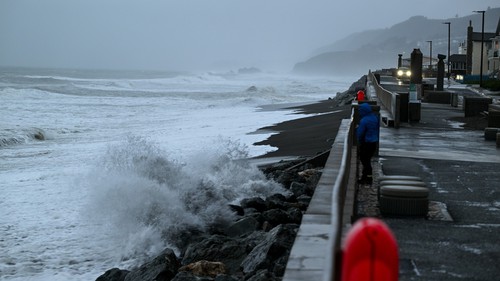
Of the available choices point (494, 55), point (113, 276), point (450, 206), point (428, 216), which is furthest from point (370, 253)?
point (494, 55)

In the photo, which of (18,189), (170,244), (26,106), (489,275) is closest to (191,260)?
(170,244)

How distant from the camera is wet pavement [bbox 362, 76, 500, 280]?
6983 mm

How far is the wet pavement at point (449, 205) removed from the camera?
698 centimetres

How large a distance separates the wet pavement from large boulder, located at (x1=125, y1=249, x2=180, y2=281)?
288cm

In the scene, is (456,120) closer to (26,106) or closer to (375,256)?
(375,256)

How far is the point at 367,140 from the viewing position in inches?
446

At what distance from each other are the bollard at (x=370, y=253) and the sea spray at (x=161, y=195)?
820cm

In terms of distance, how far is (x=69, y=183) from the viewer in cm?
1773

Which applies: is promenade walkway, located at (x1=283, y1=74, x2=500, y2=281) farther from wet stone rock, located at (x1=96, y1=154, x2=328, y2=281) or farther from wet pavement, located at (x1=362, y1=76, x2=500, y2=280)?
wet stone rock, located at (x1=96, y1=154, x2=328, y2=281)

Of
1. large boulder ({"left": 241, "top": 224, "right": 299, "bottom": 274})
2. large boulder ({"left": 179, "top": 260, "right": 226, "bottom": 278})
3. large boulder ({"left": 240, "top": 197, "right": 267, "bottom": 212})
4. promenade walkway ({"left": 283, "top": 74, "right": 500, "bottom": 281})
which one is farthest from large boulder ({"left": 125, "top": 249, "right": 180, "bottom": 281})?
large boulder ({"left": 240, "top": 197, "right": 267, "bottom": 212})

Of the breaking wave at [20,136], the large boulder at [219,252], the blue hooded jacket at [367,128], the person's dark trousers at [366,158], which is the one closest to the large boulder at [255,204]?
the person's dark trousers at [366,158]

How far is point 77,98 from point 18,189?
47.9m

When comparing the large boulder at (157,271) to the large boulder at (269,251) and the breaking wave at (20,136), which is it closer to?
the large boulder at (269,251)

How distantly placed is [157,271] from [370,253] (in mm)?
6192
